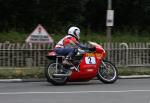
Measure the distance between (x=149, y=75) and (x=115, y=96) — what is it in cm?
626

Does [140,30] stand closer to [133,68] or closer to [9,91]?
[133,68]

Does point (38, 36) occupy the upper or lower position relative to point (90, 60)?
upper

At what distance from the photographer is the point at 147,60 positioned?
22406 mm

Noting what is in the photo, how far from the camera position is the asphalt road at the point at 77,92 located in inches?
519

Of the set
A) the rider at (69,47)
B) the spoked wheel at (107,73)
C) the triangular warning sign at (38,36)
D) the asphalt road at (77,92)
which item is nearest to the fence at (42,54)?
the triangular warning sign at (38,36)

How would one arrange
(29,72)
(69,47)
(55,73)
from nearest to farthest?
(55,73)
(69,47)
(29,72)

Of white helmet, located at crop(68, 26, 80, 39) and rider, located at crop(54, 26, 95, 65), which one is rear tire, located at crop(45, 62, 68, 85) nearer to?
rider, located at crop(54, 26, 95, 65)

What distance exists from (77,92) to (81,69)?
8.57 feet

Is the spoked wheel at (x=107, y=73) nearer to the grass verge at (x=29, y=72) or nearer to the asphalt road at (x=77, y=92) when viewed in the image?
the asphalt road at (x=77, y=92)

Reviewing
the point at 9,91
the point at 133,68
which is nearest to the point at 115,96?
the point at 9,91

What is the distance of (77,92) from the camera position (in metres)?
14.8

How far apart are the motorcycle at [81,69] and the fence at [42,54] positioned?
3.88 m

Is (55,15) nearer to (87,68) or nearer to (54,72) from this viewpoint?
(87,68)

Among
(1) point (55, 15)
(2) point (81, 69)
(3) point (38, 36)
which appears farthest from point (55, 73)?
(1) point (55, 15)
